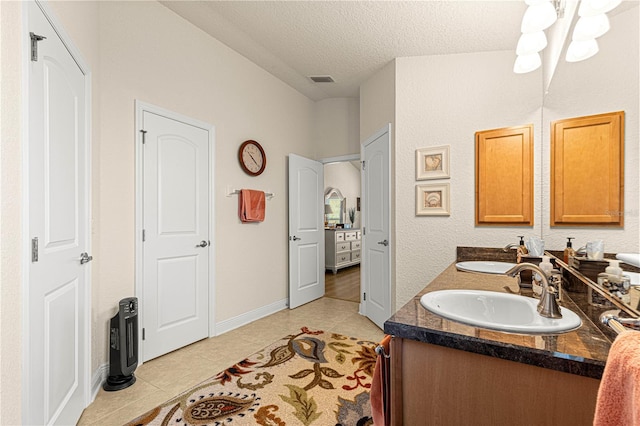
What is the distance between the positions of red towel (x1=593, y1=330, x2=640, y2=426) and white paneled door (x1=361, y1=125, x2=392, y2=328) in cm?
257

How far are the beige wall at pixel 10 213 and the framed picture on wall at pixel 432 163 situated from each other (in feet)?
8.88

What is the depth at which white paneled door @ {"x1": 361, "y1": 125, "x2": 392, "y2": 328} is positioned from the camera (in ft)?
10.1

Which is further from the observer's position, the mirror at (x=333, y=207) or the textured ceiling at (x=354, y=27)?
the mirror at (x=333, y=207)

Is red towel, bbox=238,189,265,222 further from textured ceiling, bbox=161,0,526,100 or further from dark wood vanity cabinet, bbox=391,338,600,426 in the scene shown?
dark wood vanity cabinet, bbox=391,338,600,426

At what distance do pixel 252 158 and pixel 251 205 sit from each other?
54 centimetres

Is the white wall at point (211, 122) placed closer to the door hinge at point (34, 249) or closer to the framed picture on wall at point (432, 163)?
the door hinge at point (34, 249)

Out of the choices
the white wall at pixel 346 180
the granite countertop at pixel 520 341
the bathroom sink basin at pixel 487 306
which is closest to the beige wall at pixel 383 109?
the bathroom sink basin at pixel 487 306

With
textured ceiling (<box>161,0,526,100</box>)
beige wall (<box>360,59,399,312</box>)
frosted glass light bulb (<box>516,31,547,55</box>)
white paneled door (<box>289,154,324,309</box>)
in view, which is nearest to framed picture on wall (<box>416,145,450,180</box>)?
beige wall (<box>360,59,399,312</box>)

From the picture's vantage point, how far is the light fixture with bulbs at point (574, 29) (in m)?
0.91

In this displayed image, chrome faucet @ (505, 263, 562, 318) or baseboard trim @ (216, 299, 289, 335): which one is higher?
chrome faucet @ (505, 263, 562, 318)

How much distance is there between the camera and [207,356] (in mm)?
2467

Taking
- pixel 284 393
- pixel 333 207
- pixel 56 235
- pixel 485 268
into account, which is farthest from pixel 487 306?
pixel 333 207

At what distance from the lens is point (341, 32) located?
2.68 metres

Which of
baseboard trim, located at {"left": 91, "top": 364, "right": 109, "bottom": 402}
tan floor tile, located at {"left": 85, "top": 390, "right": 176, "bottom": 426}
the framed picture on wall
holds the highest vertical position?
the framed picture on wall
